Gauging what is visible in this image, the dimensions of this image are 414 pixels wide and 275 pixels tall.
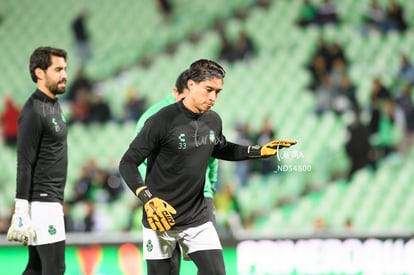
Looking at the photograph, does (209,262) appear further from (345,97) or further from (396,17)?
(396,17)

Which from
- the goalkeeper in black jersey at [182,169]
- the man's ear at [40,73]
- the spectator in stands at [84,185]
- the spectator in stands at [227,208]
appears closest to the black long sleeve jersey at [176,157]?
the goalkeeper in black jersey at [182,169]

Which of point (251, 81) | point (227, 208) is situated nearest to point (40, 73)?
point (227, 208)

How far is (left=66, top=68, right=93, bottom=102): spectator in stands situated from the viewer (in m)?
9.76

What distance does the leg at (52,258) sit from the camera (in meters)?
4.02

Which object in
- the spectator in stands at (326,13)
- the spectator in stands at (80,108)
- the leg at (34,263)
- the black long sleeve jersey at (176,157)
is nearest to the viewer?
the black long sleeve jersey at (176,157)

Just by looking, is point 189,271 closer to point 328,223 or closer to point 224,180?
point 224,180

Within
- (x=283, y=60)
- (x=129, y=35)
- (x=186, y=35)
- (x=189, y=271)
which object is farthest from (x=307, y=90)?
(x=189, y=271)

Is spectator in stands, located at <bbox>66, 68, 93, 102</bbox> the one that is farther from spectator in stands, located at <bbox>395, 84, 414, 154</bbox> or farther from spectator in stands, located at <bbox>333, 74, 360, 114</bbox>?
spectator in stands, located at <bbox>395, 84, 414, 154</bbox>

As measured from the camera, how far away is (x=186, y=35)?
10.8 m

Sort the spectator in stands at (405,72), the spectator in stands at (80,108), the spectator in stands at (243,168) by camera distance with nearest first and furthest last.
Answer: the spectator in stands at (243,168)
the spectator in stands at (405,72)
the spectator in stands at (80,108)

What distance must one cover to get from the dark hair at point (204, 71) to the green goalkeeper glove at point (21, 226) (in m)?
1.17

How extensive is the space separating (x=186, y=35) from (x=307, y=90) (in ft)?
6.81

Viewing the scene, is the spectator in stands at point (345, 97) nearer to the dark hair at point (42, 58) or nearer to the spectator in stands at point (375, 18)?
the spectator in stands at point (375, 18)

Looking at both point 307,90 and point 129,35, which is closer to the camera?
point 307,90
